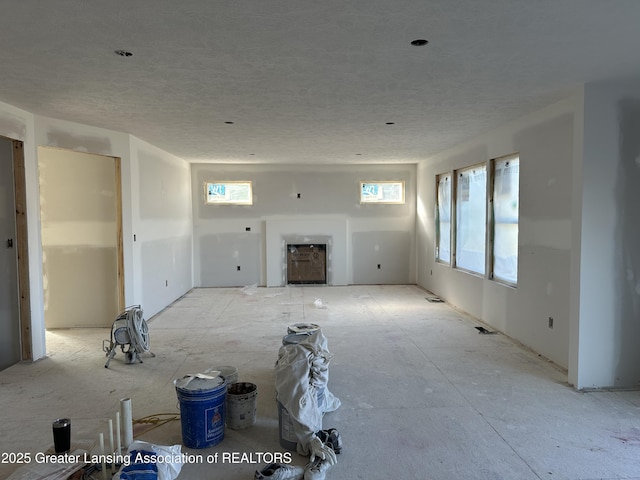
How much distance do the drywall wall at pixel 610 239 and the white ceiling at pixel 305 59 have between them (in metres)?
0.33

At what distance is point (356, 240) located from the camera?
8.61m

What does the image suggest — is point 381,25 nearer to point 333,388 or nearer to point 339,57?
point 339,57

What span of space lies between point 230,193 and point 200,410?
636 centimetres

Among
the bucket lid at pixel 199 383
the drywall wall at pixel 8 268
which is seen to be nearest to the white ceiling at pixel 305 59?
the drywall wall at pixel 8 268

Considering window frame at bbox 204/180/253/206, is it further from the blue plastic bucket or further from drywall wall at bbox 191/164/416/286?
the blue plastic bucket

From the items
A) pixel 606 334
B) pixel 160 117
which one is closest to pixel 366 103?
pixel 160 117

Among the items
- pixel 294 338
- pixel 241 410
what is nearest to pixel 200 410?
pixel 241 410

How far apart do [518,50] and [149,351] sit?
4145 mm

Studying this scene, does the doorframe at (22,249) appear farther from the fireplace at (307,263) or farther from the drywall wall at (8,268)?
the fireplace at (307,263)

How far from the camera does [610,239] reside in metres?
3.35

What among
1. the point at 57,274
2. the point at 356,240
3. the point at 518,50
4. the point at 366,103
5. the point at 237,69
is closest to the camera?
the point at 518,50

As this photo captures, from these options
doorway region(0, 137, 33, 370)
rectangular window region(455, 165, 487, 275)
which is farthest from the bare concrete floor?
rectangular window region(455, 165, 487, 275)

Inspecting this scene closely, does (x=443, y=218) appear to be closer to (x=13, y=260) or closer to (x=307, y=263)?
(x=307, y=263)

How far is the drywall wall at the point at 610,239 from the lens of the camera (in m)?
3.30
